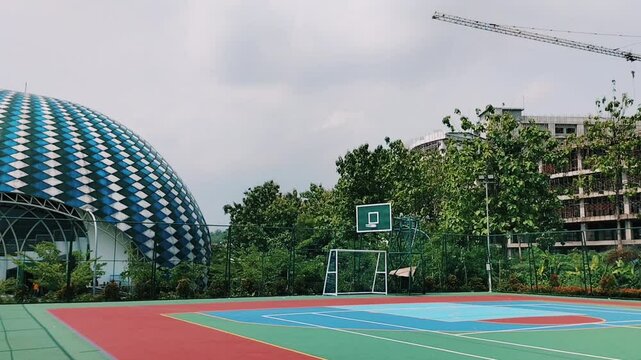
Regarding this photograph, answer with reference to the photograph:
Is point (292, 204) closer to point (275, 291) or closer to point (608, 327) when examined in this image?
point (275, 291)

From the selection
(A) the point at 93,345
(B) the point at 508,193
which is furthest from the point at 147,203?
(A) the point at 93,345

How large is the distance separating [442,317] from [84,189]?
28236 millimetres

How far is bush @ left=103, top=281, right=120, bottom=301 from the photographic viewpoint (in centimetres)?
2483

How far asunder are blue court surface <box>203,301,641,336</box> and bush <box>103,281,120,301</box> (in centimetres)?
745

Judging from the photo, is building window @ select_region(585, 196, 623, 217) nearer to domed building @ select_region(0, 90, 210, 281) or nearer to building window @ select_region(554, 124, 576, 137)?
building window @ select_region(554, 124, 576, 137)

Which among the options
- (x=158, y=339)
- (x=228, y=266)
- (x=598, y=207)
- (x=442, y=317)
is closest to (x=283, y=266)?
(x=228, y=266)

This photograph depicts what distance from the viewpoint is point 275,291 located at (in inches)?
1166

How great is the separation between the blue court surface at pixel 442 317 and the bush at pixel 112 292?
293 inches

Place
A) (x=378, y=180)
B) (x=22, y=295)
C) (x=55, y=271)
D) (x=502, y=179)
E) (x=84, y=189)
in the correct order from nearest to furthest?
(x=22, y=295) < (x=55, y=271) < (x=502, y=179) < (x=84, y=189) < (x=378, y=180)

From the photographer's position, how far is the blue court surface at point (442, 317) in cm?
1511

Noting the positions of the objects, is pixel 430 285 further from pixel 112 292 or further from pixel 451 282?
pixel 112 292

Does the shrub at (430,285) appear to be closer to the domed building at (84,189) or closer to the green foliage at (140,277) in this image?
the domed building at (84,189)

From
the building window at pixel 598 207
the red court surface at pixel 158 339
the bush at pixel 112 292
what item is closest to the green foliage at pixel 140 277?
the bush at pixel 112 292

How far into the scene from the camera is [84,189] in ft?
127
